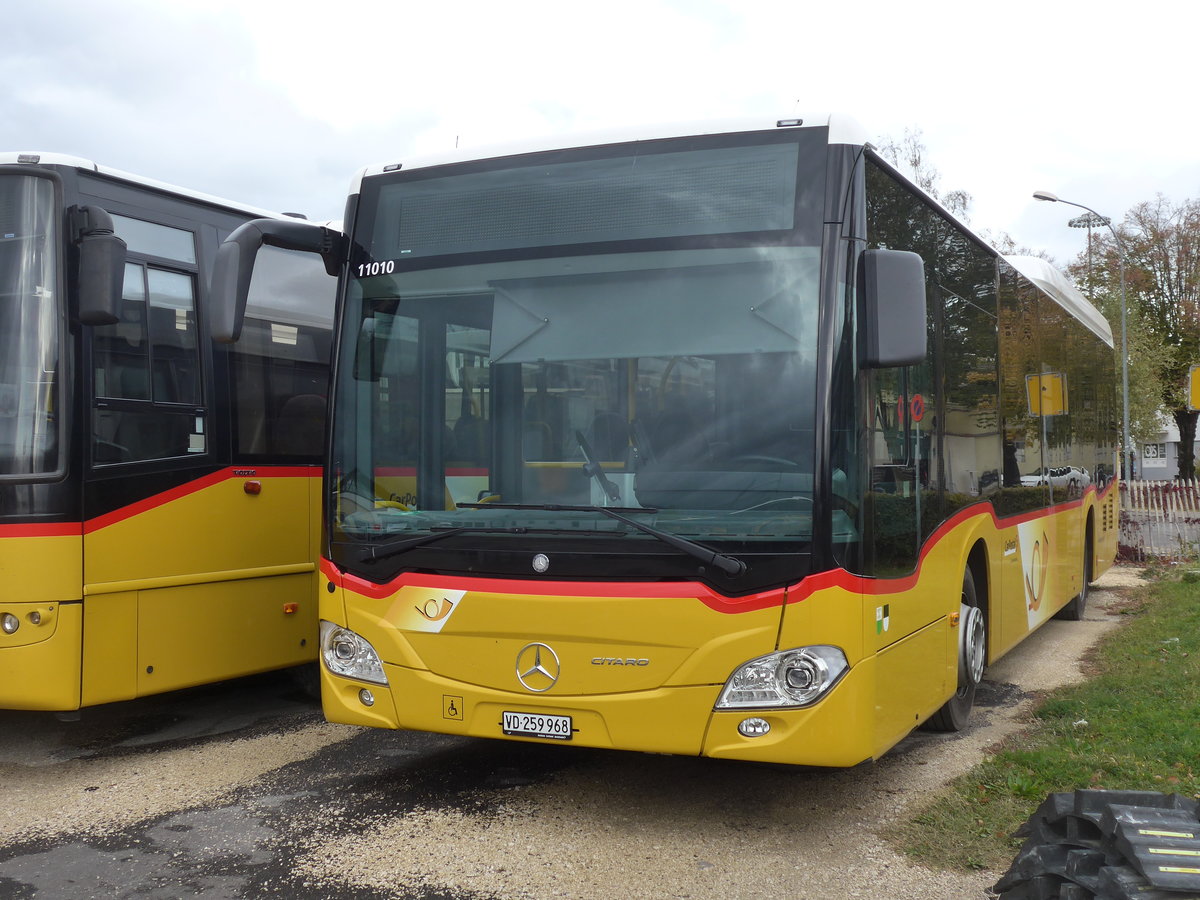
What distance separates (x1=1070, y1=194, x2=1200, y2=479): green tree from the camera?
45.6m

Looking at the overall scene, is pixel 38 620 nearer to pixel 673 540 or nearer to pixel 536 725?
pixel 536 725

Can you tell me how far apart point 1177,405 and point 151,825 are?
47248mm

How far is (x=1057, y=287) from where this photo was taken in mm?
10531

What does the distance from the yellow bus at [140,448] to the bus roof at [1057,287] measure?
16.8 ft

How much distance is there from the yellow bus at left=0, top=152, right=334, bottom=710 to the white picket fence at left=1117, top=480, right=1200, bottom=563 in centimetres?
1511

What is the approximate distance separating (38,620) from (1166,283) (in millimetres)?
49403

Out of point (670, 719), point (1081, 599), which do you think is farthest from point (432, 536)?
point (1081, 599)

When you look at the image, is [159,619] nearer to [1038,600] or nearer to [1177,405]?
[1038,600]

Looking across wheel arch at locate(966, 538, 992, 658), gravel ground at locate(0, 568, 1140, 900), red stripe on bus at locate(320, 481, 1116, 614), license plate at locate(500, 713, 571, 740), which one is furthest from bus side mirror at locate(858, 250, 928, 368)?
wheel arch at locate(966, 538, 992, 658)

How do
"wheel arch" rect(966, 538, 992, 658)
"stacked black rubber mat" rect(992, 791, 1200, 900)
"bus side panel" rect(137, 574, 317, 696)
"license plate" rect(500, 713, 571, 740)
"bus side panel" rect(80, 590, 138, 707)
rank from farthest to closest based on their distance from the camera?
"wheel arch" rect(966, 538, 992, 658) < "bus side panel" rect(137, 574, 317, 696) < "bus side panel" rect(80, 590, 138, 707) < "license plate" rect(500, 713, 571, 740) < "stacked black rubber mat" rect(992, 791, 1200, 900)

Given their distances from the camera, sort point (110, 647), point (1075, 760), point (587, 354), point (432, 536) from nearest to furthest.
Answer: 1. point (587, 354)
2. point (432, 536)
3. point (1075, 760)
4. point (110, 647)

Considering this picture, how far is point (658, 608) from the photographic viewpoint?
15.9 ft

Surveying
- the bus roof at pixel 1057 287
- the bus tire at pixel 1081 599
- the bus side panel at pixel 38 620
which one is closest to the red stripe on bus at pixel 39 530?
the bus side panel at pixel 38 620

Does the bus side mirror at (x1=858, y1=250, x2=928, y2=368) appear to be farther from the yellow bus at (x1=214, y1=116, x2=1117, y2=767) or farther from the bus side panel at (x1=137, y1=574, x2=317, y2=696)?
the bus side panel at (x1=137, y1=574, x2=317, y2=696)
